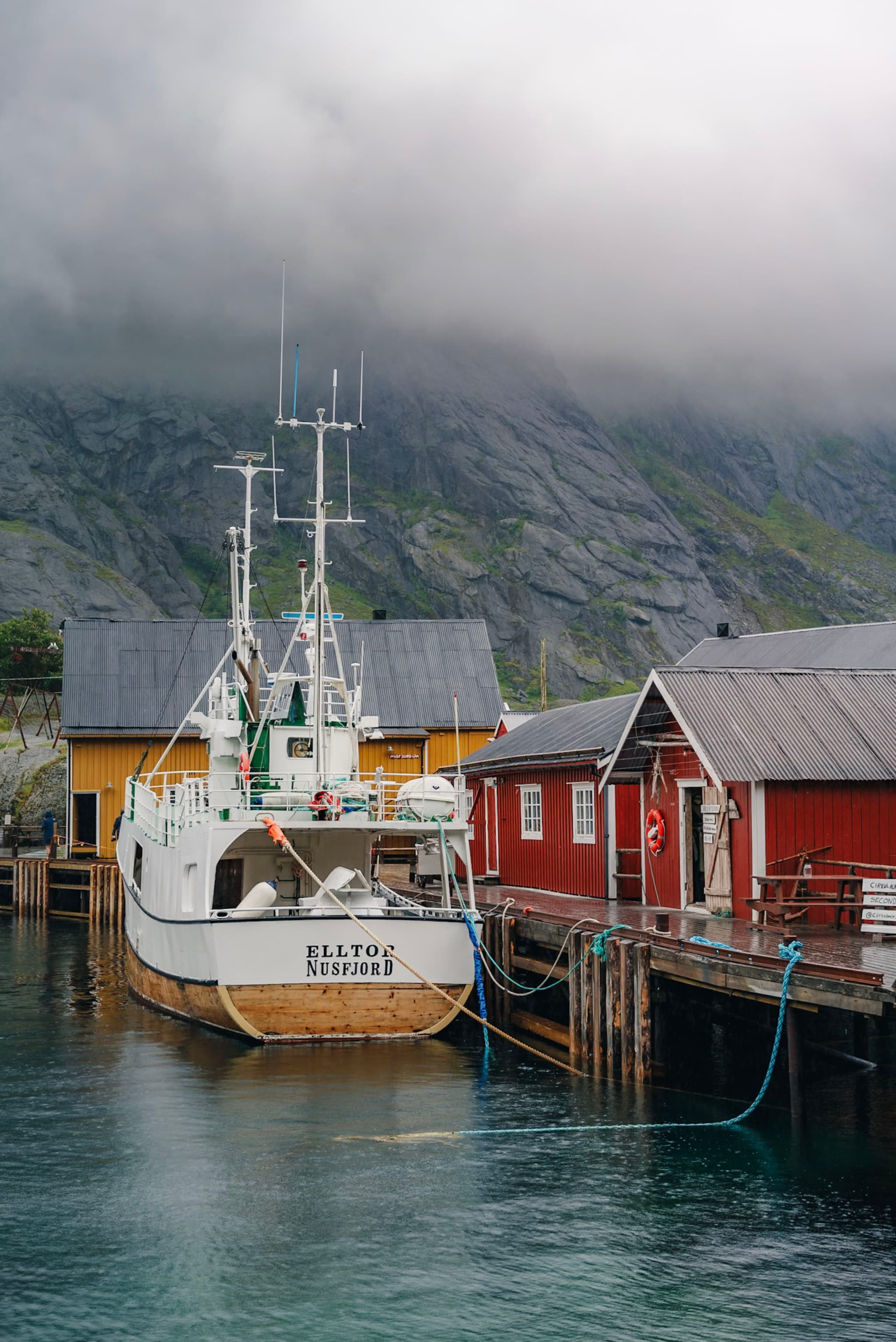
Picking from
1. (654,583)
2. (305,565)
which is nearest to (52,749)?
(305,565)

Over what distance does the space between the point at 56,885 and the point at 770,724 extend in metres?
31.6

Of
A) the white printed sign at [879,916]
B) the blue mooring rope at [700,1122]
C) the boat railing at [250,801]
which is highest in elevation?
the boat railing at [250,801]

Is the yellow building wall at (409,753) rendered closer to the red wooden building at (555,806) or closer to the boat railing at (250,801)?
the red wooden building at (555,806)

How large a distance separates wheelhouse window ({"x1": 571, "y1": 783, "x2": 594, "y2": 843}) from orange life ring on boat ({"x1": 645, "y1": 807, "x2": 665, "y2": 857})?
3.00 meters

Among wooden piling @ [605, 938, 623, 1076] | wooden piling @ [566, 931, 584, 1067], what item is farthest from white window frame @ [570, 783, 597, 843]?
wooden piling @ [605, 938, 623, 1076]

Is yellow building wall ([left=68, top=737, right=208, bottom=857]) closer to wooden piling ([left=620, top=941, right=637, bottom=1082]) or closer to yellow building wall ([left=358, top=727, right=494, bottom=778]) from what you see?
yellow building wall ([left=358, top=727, right=494, bottom=778])

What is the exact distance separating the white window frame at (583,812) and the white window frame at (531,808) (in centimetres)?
196

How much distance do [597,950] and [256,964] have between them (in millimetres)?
5802

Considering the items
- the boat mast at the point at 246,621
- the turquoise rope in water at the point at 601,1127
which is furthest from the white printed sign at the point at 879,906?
the boat mast at the point at 246,621

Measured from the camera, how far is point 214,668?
184 ft

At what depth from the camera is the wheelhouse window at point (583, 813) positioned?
30.1 meters

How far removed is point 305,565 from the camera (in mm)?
25656

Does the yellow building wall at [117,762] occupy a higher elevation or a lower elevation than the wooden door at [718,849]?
higher

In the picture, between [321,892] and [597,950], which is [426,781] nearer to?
[321,892]
